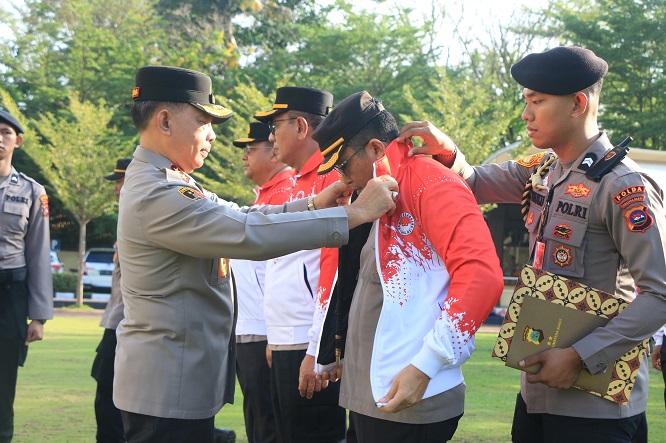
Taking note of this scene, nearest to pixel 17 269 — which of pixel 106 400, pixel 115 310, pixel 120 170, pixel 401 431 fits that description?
pixel 115 310

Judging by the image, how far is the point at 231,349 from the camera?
3928 millimetres

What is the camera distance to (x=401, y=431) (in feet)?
10.2

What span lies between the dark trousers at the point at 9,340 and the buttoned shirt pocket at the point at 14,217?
1.24 feet

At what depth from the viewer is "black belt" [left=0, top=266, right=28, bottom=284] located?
19.9 feet

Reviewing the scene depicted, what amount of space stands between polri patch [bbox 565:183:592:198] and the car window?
28.4 meters

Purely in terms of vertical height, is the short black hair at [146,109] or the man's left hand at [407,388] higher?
the short black hair at [146,109]

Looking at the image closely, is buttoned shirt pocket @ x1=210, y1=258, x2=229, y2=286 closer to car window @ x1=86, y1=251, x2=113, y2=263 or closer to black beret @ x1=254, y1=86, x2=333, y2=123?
black beret @ x1=254, y1=86, x2=333, y2=123

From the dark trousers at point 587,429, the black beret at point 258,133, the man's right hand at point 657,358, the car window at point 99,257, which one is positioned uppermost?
the black beret at point 258,133

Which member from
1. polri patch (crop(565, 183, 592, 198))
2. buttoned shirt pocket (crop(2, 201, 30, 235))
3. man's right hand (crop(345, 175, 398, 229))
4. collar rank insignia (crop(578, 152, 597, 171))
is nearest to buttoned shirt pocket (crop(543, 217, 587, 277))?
polri patch (crop(565, 183, 592, 198))

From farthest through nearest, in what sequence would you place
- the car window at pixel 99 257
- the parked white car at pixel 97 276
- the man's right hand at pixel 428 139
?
the car window at pixel 99 257
the parked white car at pixel 97 276
the man's right hand at pixel 428 139

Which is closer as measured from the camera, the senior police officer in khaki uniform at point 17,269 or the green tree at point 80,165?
the senior police officer in khaki uniform at point 17,269

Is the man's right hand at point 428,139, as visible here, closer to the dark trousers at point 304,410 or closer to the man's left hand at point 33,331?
the dark trousers at point 304,410

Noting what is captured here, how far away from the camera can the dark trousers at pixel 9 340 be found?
5.98m

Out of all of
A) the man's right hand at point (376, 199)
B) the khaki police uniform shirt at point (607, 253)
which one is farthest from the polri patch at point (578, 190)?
the man's right hand at point (376, 199)
